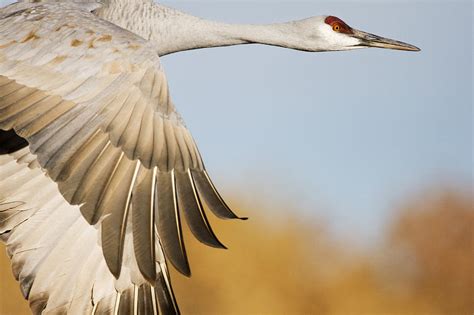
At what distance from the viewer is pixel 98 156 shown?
5840 millimetres

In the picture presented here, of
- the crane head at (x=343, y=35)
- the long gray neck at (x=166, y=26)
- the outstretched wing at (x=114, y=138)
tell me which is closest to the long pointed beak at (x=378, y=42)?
the crane head at (x=343, y=35)

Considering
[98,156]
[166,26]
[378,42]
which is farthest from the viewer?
[378,42]

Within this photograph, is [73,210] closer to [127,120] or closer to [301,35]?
[127,120]

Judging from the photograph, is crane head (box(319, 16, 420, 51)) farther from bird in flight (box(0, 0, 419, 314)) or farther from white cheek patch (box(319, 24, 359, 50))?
bird in flight (box(0, 0, 419, 314))

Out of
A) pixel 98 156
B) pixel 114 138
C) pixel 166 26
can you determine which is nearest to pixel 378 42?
pixel 166 26

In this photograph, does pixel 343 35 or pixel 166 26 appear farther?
pixel 343 35

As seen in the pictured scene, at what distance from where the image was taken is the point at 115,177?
581 centimetres

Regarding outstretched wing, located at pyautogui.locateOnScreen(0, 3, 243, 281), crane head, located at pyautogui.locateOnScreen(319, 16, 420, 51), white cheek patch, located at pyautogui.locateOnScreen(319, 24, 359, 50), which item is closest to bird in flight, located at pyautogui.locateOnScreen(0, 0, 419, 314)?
outstretched wing, located at pyautogui.locateOnScreen(0, 3, 243, 281)

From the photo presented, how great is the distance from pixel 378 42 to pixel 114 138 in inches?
119

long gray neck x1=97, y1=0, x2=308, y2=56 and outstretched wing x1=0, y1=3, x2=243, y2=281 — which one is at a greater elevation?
long gray neck x1=97, y1=0, x2=308, y2=56

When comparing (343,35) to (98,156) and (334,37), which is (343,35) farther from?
(98,156)

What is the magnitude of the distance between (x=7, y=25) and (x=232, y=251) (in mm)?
10699

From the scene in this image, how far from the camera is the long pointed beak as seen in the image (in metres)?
8.24

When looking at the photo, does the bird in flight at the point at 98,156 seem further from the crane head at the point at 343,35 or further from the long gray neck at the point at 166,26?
the crane head at the point at 343,35
